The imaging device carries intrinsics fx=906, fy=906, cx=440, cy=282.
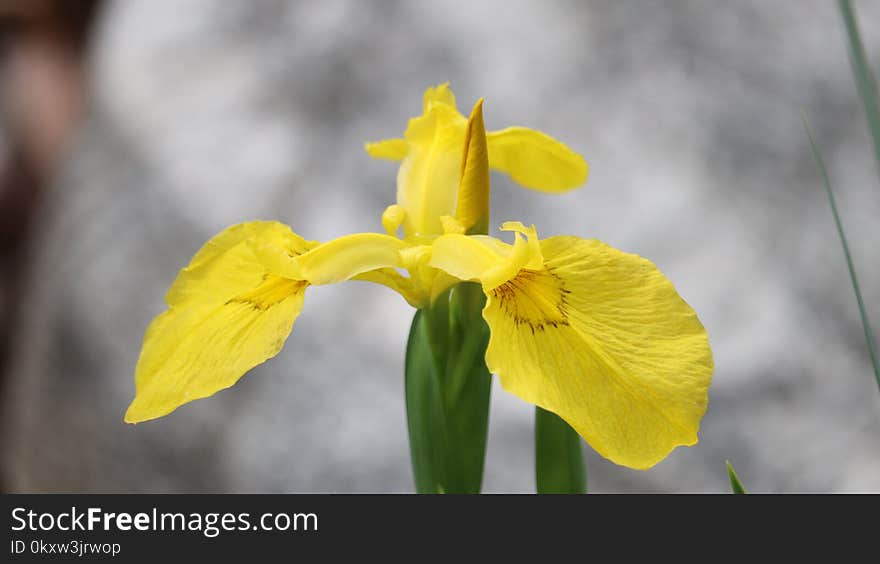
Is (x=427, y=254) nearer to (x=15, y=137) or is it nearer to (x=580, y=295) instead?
(x=580, y=295)

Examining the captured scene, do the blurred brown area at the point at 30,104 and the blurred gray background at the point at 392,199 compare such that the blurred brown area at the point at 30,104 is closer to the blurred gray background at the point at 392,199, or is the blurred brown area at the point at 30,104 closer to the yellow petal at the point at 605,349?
the blurred gray background at the point at 392,199

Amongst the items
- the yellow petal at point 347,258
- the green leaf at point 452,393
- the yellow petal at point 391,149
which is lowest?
the green leaf at point 452,393

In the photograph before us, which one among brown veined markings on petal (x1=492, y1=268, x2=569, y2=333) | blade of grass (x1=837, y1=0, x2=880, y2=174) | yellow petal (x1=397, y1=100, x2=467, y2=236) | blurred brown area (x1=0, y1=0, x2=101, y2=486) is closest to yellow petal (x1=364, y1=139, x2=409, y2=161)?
yellow petal (x1=397, y1=100, x2=467, y2=236)

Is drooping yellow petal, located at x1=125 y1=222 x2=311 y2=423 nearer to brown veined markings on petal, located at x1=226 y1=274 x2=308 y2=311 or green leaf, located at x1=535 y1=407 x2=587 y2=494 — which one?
brown veined markings on petal, located at x1=226 y1=274 x2=308 y2=311

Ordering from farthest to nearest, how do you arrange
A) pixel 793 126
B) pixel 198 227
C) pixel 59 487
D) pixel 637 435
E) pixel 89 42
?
pixel 89 42 → pixel 59 487 → pixel 198 227 → pixel 793 126 → pixel 637 435

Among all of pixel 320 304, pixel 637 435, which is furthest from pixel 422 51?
pixel 637 435

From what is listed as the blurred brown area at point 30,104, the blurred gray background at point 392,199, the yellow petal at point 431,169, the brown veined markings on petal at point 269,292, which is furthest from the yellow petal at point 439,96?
the blurred brown area at point 30,104
